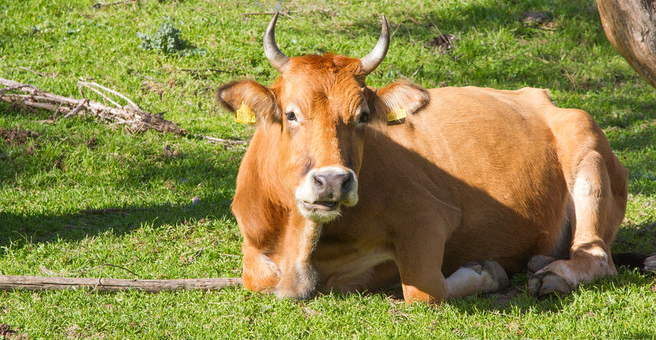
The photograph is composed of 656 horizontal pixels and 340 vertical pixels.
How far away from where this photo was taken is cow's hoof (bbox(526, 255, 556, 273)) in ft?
21.1

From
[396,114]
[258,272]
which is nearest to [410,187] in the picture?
[396,114]

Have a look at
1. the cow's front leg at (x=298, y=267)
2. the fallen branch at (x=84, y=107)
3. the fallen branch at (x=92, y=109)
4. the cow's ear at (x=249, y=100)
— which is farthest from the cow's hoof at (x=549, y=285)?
the fallen branch at (x=84, y=107)

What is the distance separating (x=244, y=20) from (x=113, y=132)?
474cm

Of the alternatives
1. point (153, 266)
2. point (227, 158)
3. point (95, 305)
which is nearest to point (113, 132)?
point (227, 158)

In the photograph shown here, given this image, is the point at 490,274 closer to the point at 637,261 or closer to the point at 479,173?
the point at 479,173

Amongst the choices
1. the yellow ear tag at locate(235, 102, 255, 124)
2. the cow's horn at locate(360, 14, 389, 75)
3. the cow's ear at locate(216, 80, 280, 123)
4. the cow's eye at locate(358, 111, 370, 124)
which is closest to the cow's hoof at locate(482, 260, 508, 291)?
the cow's eye at locate(358, 111, 370, 124)

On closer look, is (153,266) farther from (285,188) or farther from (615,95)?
(615,95)

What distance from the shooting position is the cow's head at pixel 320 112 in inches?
190

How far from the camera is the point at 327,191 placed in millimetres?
4715

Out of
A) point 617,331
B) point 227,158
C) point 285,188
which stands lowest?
point 227,158

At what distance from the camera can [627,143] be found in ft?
33.5

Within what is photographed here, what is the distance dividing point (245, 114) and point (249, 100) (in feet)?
0.53

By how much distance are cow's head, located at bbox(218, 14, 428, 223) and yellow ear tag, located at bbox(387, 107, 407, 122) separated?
0.13 ft

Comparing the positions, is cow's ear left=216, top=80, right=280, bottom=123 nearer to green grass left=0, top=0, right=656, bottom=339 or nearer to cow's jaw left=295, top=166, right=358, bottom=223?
cow's jaw left=295, top=166, right=358, bottom=223
